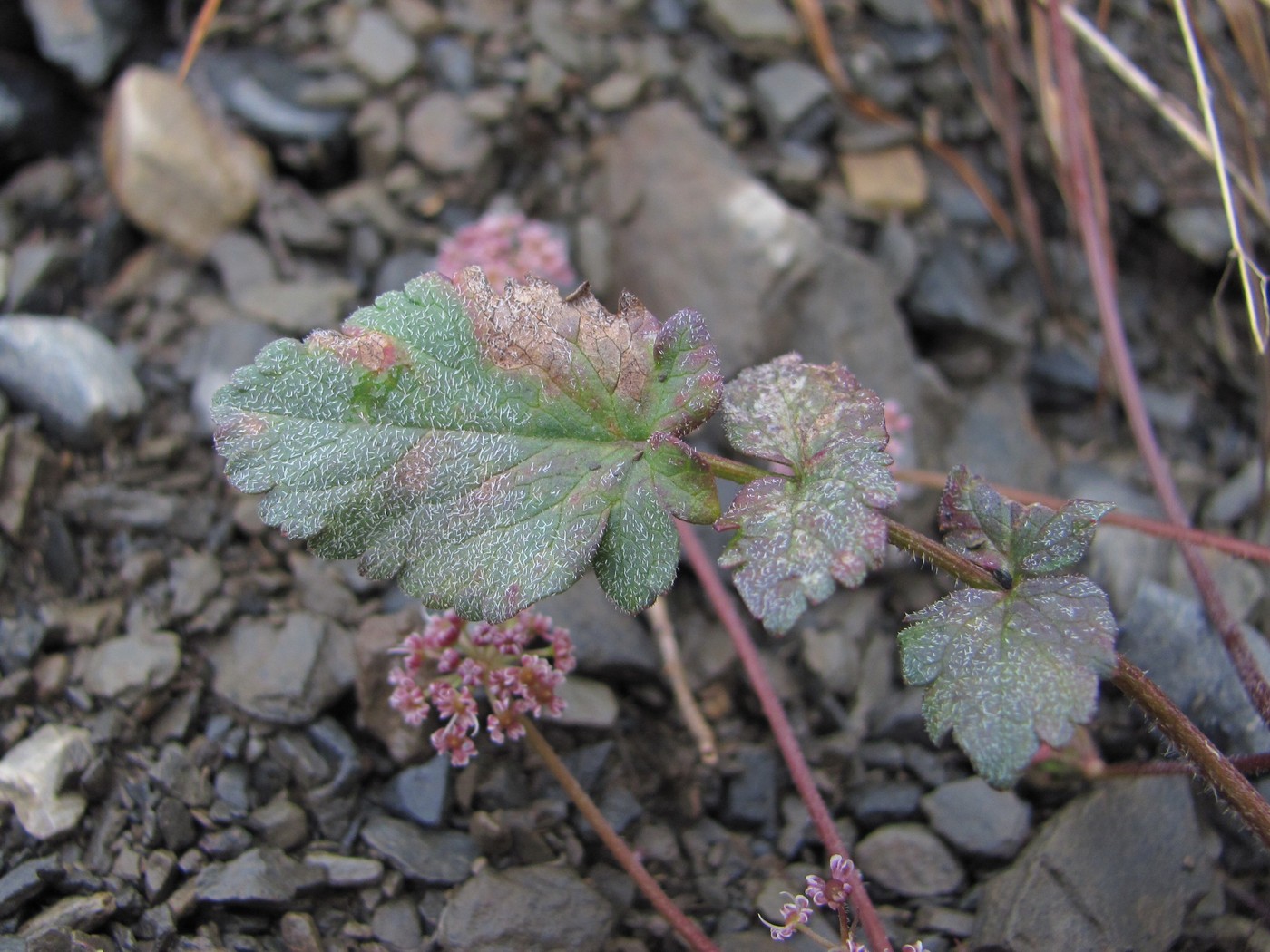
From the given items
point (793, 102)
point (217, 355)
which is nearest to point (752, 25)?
point (793, 102)

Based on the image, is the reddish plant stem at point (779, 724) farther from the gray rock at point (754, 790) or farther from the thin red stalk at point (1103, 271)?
the thin red stalk at point (1103, 271)

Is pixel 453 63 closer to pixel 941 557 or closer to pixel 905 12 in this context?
pixel 905 12

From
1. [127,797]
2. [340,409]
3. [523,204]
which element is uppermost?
[340,409]

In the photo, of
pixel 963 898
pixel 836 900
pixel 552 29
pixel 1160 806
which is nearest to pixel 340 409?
pixel 836 900

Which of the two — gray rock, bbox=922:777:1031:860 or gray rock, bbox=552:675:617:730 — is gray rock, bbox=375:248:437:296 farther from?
gray rock, bbox=922:777:1031:860

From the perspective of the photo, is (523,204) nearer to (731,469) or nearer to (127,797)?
(731,469)

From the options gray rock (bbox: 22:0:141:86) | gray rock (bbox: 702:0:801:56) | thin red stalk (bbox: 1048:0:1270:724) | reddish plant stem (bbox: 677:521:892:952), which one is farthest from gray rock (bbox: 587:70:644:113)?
reddish plant stem (bbox: 677:521:892:952)
